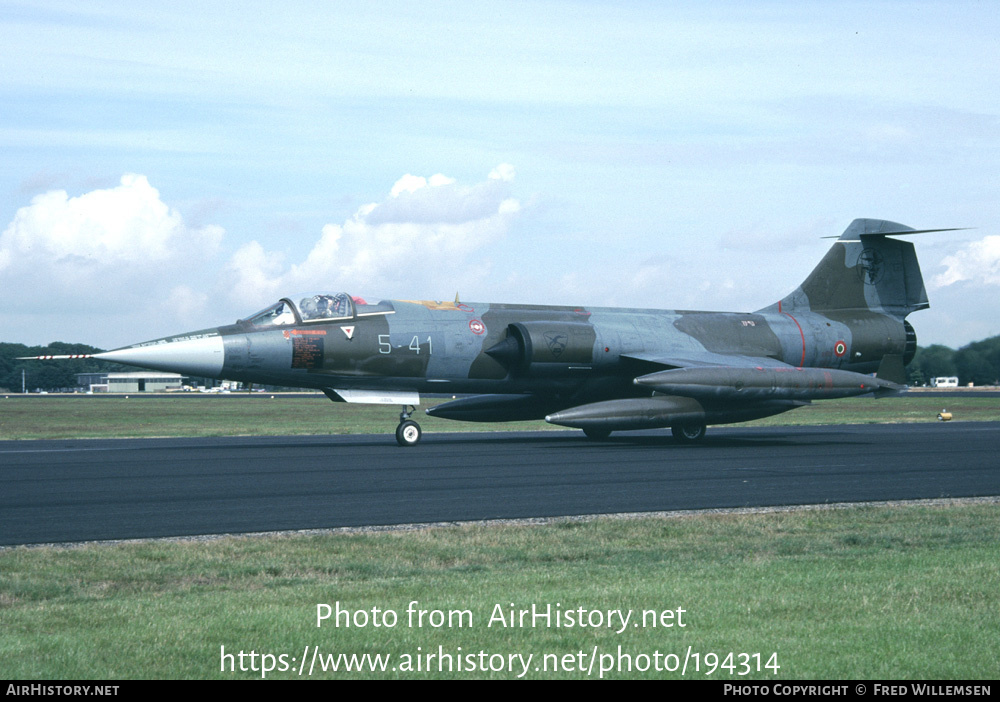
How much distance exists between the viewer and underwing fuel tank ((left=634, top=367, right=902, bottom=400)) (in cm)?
2170

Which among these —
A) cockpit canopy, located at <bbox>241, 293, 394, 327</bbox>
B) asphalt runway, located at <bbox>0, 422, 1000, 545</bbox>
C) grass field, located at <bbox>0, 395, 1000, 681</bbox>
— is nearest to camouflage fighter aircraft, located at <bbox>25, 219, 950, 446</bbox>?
cockpit canopy, located at <bbox>241, 293, 394, 327</bbox>

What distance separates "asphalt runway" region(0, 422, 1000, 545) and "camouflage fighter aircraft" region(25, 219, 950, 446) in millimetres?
932

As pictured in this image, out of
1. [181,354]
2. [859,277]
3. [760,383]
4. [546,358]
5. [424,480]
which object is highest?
[859,277]

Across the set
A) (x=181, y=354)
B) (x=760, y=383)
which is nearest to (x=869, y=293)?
(x=760, y=383)

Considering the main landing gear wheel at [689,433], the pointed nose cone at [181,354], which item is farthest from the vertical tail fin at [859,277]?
the pointed nose cone at [181,354]

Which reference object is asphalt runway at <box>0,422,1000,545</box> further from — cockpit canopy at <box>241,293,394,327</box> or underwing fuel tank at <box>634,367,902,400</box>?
cockpit canopy at <box>241,293,394,327</box>

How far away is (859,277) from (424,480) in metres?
17.6

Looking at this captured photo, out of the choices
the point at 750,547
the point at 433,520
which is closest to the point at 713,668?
the point at 750,547

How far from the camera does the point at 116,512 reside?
11.6 meters

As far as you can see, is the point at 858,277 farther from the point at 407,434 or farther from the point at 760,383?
the point at 407,434

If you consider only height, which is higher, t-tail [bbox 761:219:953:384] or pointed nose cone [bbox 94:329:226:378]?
t-tail [bbox 761:219:953:384]

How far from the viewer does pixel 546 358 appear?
22.8m

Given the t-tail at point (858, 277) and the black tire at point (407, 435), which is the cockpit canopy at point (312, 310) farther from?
the t-tail at point (858, 277)

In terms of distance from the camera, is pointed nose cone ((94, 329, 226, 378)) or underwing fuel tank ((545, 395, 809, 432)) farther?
underwing fuel tank ((545, 395, 809, 432))
